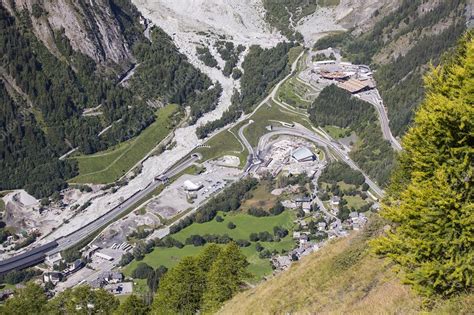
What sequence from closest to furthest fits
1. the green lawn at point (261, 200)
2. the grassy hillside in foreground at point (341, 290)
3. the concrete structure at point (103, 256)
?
1. the grassy hillside in foreground at point (341, 290)
2. the concrete structure at point (103, 256)
3. the green lawn at point (261, 200)

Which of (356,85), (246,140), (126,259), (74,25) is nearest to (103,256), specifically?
(126,259)

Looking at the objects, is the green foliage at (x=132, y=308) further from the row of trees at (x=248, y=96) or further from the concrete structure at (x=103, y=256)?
the row of trees at (x=248, y=96)

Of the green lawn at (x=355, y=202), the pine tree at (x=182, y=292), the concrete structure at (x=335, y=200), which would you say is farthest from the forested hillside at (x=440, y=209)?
the concrete structure at (x=335, y=200)

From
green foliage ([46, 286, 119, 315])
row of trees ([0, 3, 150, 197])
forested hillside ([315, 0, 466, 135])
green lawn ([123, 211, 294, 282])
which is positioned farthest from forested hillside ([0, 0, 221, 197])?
green foliage ([46, 286, 119, 315])

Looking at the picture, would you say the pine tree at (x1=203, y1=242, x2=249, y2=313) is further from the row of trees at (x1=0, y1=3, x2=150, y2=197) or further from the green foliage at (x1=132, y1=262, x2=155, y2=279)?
the row of trees at (x1=0, y1=3, x2=150, y2=197)

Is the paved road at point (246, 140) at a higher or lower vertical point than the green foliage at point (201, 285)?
lower

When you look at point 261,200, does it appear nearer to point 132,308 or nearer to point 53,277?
point 53,277
